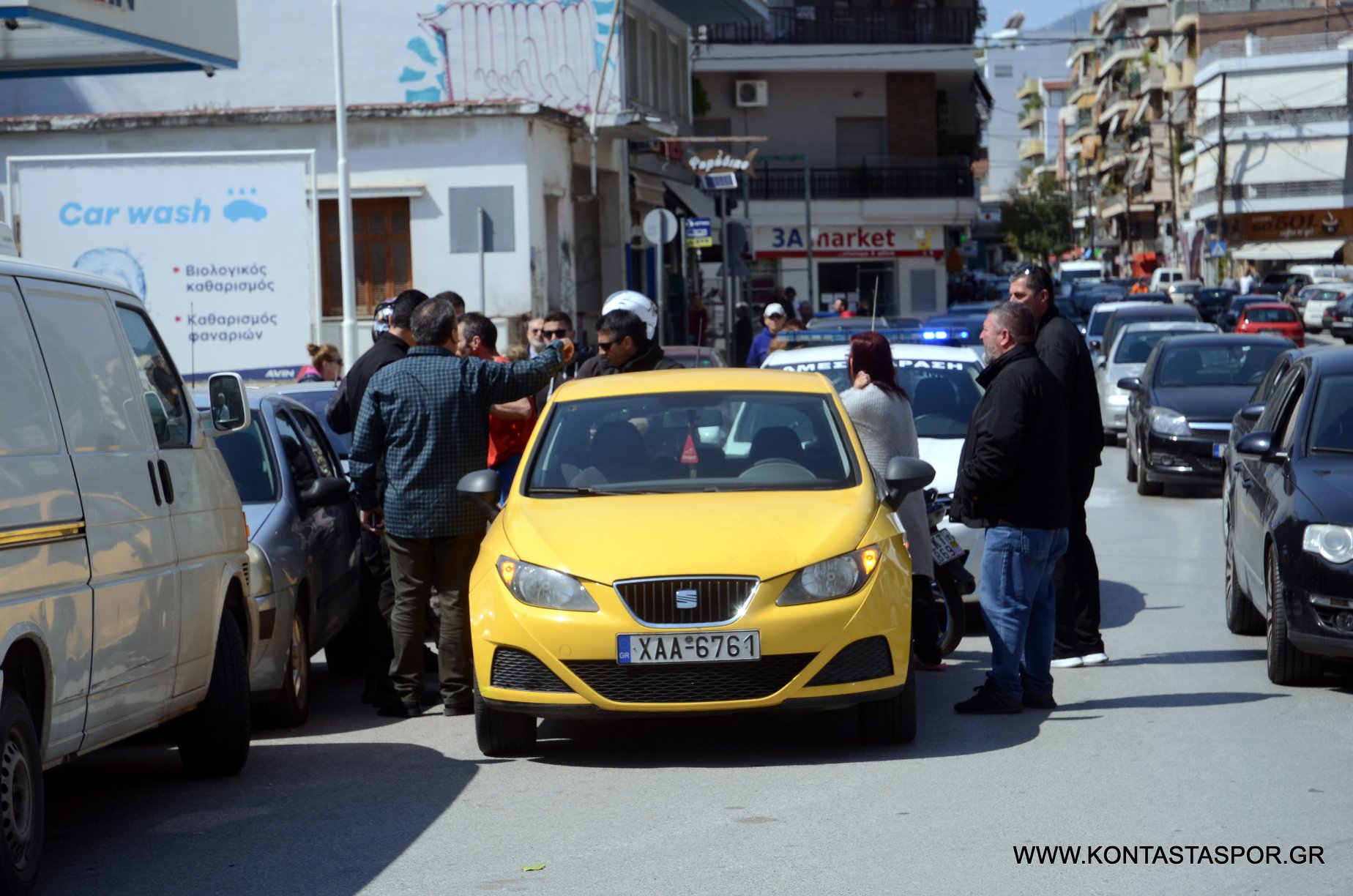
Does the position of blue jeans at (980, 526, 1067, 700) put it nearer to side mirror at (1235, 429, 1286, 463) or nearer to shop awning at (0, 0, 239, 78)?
side mirror at (1235, 429, 1286, 463)

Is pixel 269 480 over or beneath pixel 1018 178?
beneath

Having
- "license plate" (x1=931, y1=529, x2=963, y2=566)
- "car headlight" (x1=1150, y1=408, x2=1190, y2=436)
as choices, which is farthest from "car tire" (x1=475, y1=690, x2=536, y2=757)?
"car headlight" (x1=1150, y1=408, x2=1190, y2=436)

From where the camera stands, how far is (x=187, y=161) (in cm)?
1844

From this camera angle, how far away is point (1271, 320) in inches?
1741

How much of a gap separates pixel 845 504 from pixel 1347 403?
3.23m

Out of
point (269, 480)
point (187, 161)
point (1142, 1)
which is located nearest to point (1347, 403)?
point (269, 480)

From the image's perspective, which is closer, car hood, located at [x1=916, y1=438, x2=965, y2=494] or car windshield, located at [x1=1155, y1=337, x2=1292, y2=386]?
car hood, located at [x1=916, y1=438, x2=965, y2=494]

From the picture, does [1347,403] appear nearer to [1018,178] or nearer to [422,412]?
[422,412]

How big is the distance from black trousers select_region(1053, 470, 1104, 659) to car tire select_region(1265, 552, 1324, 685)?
0.92 meters

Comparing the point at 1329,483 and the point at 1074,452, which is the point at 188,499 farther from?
the point at 1329,483

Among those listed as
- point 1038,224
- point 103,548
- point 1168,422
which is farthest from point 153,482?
point 1038,224

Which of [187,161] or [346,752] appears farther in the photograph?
[187,161]

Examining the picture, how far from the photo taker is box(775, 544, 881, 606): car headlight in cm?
697

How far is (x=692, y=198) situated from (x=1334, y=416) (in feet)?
98.2
